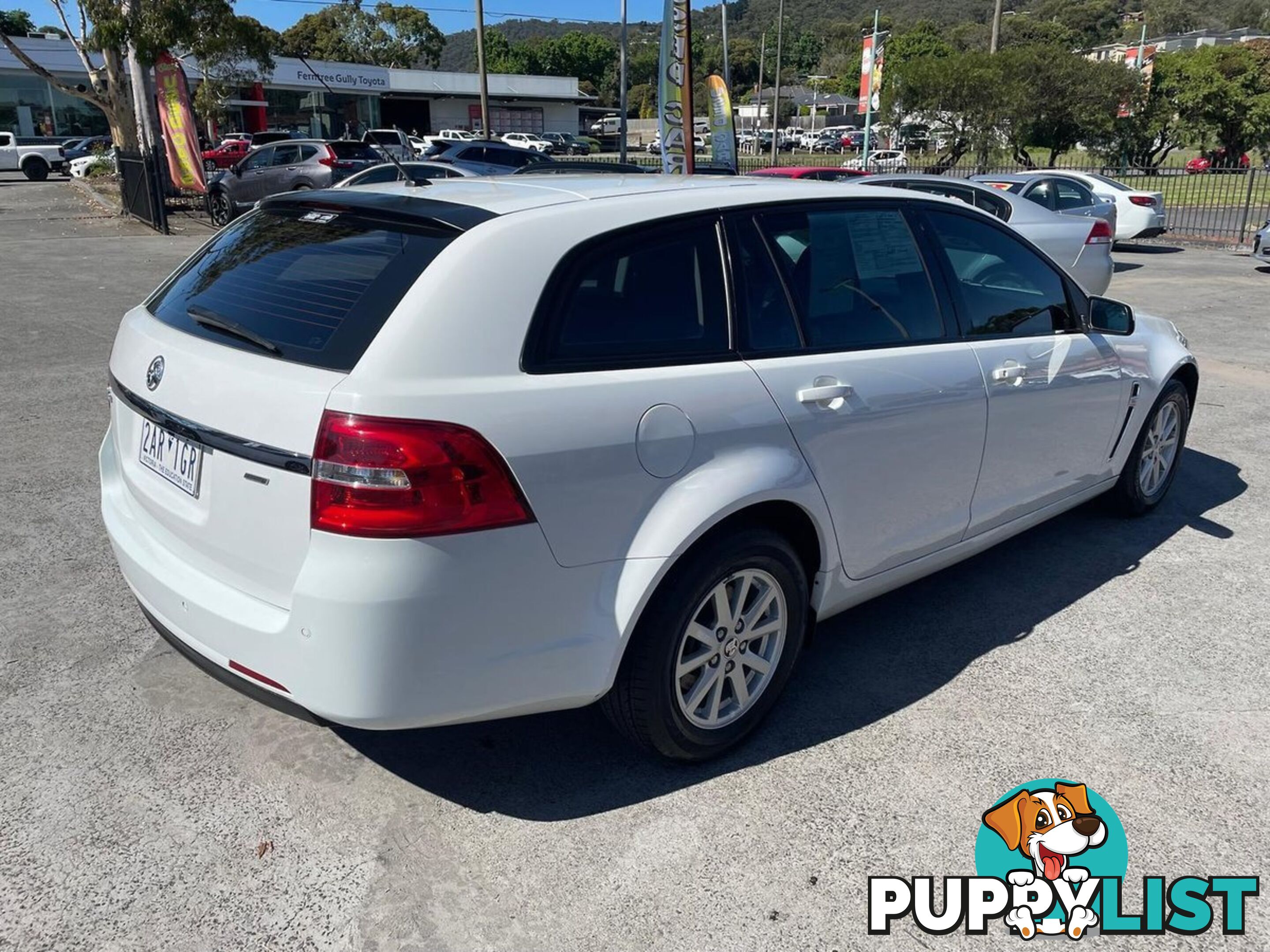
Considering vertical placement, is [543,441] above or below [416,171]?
below

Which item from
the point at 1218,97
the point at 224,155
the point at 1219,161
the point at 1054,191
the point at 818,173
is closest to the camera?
the point at 818,173

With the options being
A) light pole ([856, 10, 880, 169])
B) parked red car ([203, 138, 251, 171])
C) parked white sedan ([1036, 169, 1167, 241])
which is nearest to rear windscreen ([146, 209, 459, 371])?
parked white sedan ([1036, 169, 1167, 241])

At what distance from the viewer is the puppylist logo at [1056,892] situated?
8.49 ft

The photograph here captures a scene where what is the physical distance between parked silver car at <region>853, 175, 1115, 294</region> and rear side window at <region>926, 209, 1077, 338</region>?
22.8 feet

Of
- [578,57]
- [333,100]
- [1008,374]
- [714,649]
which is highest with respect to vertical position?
[578,57]

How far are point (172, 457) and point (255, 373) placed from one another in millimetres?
463

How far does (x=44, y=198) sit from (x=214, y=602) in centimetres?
2947

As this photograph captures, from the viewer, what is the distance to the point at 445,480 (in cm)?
238

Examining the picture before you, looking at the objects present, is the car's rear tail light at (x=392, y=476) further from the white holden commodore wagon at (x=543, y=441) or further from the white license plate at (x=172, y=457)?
the white license plate at (x=172, y=457)

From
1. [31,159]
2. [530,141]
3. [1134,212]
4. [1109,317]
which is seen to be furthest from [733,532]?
[530,141]

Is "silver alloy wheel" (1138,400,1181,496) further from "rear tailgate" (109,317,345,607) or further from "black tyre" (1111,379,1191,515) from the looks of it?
"rear tailgate" (109,317,345,607)

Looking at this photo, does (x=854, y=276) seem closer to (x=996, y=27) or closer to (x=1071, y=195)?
(x=1071, y=195)

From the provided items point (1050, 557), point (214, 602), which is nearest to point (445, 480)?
point (214, 602)

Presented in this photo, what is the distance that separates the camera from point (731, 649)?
10.1 feet
